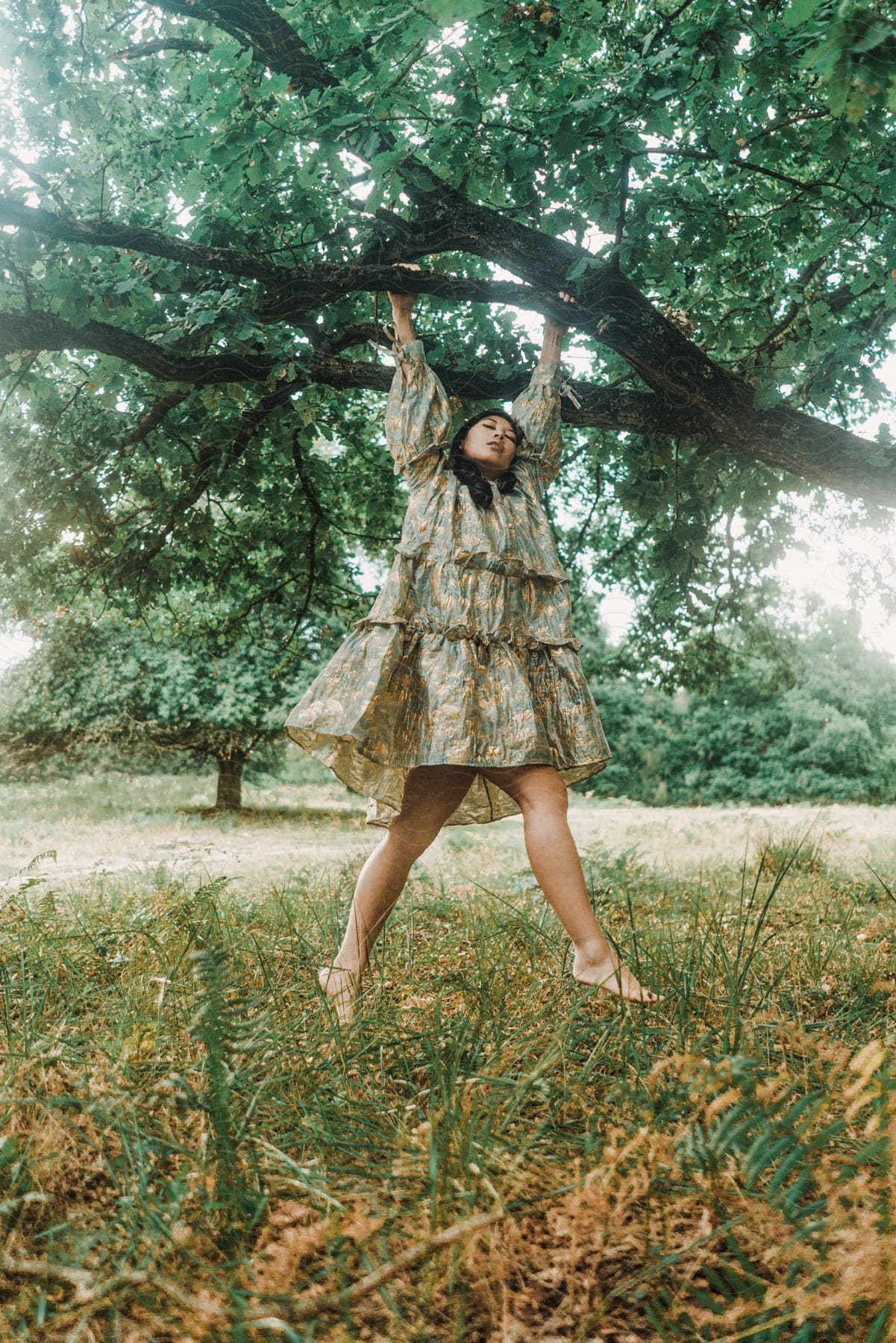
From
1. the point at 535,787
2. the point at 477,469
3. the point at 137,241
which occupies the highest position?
the point at 137,241

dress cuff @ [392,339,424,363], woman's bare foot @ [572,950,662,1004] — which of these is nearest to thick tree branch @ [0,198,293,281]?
dress cuff @ [392,339,424,363]

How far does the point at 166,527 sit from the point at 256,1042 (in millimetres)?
3885

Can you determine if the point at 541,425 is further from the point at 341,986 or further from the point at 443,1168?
the point at 443,1168

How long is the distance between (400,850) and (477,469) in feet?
4.61

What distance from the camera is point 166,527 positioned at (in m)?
5.09

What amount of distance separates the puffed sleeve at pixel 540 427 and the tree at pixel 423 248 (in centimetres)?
52

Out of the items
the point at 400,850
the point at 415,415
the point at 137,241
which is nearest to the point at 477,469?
the point at 415,415

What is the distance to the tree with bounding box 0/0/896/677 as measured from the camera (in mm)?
2986

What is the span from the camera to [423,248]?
3.54 meters

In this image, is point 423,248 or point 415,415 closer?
point 415,415

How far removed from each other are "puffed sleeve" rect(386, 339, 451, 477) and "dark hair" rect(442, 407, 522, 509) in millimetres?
111

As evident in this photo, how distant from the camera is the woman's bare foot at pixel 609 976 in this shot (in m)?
2.29

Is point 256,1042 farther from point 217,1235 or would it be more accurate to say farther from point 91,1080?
point 217,1235

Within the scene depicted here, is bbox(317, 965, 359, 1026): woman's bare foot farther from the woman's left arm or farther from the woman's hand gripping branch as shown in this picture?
the woman's hand gripping branch
